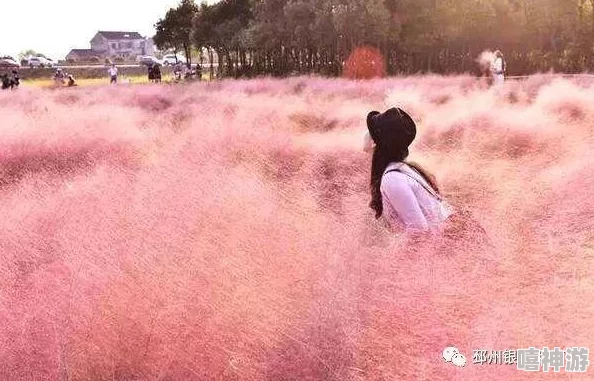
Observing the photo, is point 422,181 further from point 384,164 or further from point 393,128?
point 393,128

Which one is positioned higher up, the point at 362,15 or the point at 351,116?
the point at 362,15

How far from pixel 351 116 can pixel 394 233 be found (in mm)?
8505

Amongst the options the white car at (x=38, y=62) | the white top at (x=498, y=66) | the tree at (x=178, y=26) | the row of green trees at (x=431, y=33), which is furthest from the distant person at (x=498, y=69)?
the white car at (x=38, y=62)

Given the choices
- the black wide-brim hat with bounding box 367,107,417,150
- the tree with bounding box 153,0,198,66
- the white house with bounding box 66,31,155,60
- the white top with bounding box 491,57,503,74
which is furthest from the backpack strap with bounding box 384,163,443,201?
the white house with bounding box 66,31,155,60

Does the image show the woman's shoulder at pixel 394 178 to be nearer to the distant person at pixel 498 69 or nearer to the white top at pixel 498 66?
the distant person at pixel 498 69

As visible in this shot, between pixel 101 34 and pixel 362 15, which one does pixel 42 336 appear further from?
pixel 101 34

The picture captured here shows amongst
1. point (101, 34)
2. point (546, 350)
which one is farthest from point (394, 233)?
point (101, 34)

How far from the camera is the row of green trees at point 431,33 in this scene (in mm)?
26203

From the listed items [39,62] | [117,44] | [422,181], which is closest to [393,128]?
[422,181]

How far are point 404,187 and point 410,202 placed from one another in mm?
100

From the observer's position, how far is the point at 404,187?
151 inches

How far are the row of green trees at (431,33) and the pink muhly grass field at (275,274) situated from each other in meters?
19.6

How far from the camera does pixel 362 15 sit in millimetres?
26156

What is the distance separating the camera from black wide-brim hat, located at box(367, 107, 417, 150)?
389 cm
